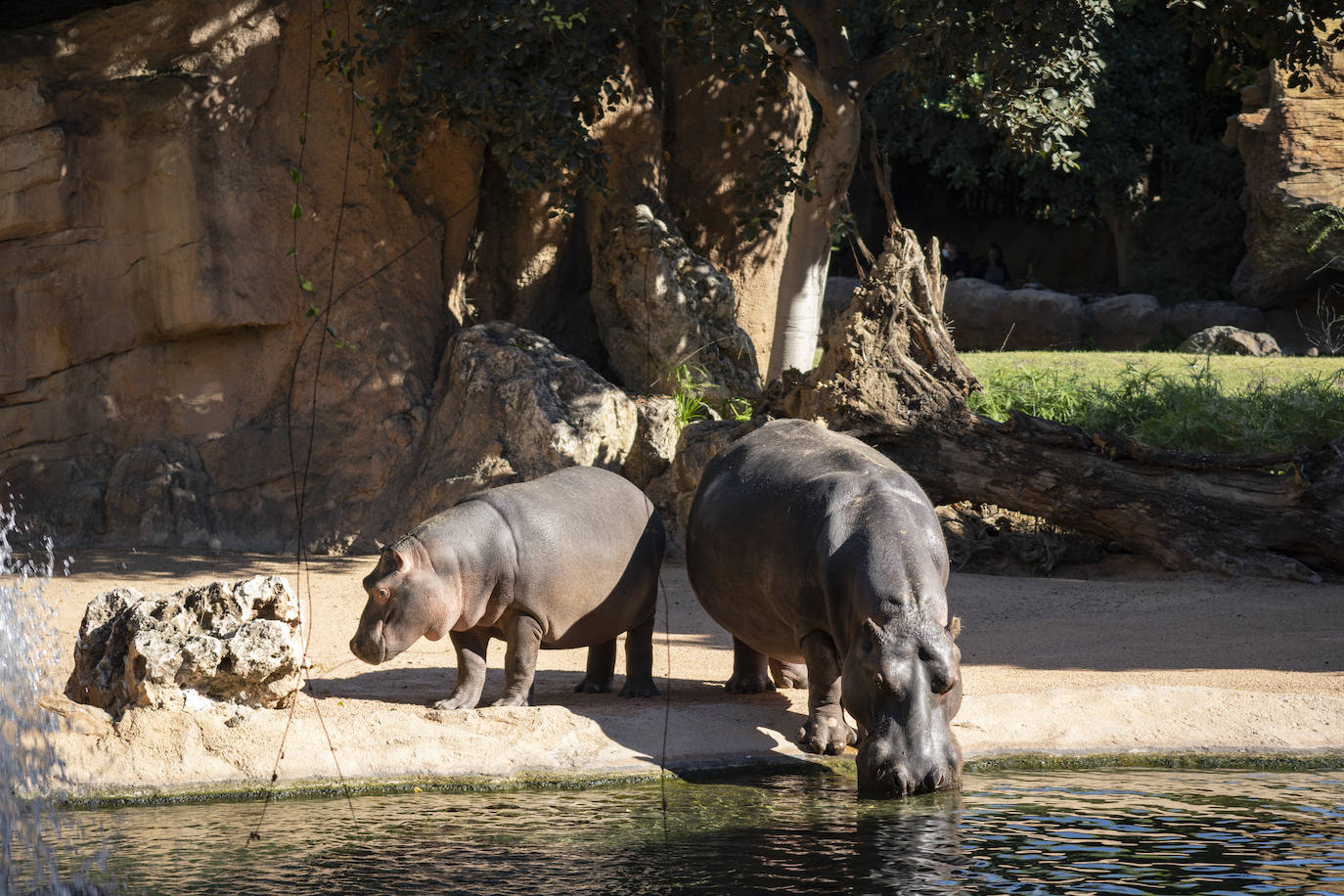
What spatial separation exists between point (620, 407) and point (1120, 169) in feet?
39.4

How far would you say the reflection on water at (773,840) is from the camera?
13.5 feet

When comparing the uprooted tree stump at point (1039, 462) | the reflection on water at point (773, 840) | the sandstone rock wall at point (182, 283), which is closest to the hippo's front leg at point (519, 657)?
the reflection on water at point (773, 840)

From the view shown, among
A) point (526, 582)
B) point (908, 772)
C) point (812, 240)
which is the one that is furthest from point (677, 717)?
point (812, 240)

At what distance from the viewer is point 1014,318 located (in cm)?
1961

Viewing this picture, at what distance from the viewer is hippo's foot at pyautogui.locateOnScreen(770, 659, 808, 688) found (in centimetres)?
664

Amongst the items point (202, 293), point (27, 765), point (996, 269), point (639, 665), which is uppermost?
point (996, 269)

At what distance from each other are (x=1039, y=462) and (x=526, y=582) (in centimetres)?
512

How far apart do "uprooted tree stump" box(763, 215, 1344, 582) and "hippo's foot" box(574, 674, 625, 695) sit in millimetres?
3948

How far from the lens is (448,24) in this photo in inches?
401

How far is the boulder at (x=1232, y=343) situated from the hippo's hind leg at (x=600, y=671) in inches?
456

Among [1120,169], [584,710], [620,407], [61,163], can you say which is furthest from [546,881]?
[1120,169]

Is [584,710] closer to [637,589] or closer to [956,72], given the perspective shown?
[637,589]

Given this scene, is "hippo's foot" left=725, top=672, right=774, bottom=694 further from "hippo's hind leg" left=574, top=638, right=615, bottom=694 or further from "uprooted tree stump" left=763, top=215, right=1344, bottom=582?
"uprooted tree stump" left=763, top=215, right=1344, bottom=582

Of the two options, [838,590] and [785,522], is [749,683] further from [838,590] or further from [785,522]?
[838,590]
